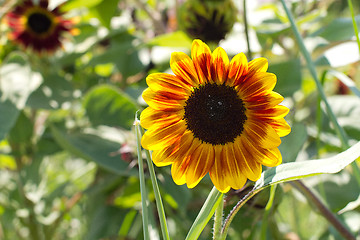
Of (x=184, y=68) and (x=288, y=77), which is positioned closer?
(x=184, y=68)

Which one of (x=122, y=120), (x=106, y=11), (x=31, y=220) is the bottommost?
(x=31, y=220)

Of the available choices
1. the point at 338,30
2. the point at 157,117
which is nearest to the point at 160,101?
the point at 157,117

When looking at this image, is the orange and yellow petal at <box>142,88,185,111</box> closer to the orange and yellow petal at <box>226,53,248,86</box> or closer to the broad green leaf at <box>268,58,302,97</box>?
the orange and yellow petal at <box>226,53,248,86</box>

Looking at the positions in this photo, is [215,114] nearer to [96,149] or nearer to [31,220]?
[96,149]

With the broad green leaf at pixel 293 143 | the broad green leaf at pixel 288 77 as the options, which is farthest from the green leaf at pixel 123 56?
the broad green leaf at pixel 293 143

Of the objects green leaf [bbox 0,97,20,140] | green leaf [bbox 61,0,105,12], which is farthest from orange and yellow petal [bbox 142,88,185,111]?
green leaf [bbox 61,0,105,12]
